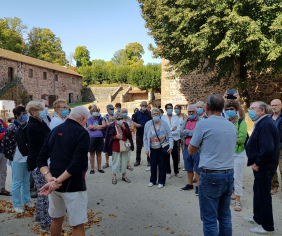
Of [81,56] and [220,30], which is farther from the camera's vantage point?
[81,56]

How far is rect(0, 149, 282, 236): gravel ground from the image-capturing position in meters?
3.56

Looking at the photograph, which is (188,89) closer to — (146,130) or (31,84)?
(146,130)

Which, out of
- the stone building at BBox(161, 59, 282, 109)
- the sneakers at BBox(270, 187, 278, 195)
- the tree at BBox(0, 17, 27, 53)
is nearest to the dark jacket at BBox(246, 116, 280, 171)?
the sneakers at BBox(270, 187, 278, 195)

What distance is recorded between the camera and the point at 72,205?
2.55 m

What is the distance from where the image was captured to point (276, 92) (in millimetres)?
17359

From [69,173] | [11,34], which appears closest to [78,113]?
[69,173]

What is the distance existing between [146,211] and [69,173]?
2231 mm

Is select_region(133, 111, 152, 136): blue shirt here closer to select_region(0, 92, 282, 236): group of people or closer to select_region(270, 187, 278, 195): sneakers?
select_region(0, 92, 282, 236): group of people

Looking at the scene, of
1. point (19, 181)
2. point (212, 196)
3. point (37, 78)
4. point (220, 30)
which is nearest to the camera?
point (212, 196)

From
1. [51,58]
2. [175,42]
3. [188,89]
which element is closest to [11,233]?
[175,42]

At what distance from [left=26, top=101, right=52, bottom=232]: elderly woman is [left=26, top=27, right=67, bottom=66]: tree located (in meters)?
45.8

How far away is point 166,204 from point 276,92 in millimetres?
16378

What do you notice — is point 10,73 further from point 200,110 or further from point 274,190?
point 274,190

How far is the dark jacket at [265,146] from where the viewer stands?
10.8 ft
